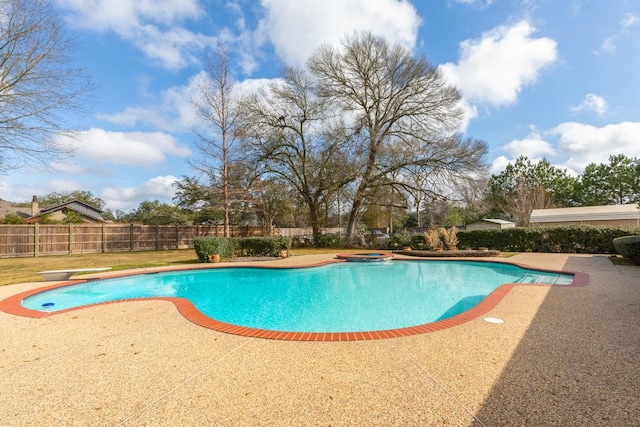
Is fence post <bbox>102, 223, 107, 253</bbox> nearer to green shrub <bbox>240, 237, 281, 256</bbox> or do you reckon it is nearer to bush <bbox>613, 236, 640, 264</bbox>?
green shrub <bbox>240, 237, 281, 256</bbox>

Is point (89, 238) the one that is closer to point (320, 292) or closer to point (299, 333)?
point (320, 292)

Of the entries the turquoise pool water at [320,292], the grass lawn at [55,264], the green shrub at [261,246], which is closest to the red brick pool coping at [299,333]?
the turquoise pool water at [320,292]

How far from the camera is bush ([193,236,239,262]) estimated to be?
13312 millimetres

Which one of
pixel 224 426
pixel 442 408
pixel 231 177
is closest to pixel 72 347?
pixel 224 426

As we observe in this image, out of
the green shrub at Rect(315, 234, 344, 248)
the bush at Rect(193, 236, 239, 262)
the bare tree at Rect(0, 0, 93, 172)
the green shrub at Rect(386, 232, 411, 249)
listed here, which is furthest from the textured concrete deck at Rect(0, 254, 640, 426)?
the green shrub at Rect(315, 234, 344, 248)

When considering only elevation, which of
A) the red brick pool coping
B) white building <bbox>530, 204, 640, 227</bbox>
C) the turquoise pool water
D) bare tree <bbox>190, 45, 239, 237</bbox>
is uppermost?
bare tree <bbox>190, 45, 239, 237</bbox>

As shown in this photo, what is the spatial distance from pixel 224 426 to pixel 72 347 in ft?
9.22

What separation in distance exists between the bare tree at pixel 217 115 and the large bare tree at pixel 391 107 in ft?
20.2

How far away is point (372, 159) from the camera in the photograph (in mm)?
20188

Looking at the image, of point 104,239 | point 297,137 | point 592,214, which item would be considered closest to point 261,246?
point 297,137

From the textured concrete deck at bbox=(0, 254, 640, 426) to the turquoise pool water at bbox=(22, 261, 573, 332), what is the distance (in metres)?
1.64

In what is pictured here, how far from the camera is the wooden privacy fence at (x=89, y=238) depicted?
15.9 metres

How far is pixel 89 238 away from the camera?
1809 centimetres

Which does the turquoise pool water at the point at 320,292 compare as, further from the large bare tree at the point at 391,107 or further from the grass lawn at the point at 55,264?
the large bare tree at the point at 391,107
